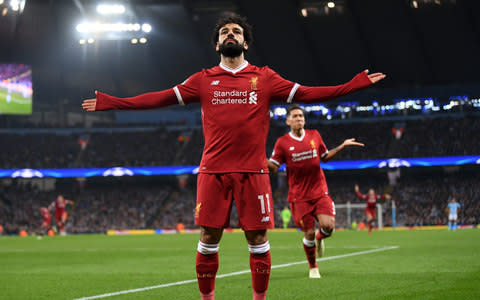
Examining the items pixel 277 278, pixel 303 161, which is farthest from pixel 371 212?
pixel 277 278

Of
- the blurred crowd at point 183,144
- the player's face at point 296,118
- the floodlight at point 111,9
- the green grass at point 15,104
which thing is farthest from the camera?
the blurred crowd at point 183,144

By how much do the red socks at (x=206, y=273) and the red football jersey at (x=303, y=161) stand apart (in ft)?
15.2

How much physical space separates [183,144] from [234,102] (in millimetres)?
42537

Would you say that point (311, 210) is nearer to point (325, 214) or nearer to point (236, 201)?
point (325, 214)

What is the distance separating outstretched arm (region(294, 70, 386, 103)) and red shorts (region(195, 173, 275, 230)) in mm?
793

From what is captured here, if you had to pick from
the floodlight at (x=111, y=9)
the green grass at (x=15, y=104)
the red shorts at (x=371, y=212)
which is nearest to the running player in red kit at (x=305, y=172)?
the red shorts at (x=371, y=212)

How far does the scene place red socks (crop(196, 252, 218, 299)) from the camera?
18.2 ft

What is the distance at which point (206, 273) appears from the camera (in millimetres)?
5551

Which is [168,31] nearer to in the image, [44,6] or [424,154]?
[44,6]

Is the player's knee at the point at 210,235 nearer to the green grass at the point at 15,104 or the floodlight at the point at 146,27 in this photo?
the floodlight at the point at 146,27

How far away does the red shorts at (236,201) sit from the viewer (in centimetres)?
548

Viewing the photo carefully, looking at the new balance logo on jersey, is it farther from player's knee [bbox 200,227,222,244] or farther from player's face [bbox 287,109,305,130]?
player's face [bbox 287,109,305,130]

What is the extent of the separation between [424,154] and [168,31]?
1801cm

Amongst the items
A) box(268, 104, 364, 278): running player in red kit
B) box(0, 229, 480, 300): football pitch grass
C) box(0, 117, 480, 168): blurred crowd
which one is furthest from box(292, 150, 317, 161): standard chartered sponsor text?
box(0, 117, 480, 168): blurred crowd
